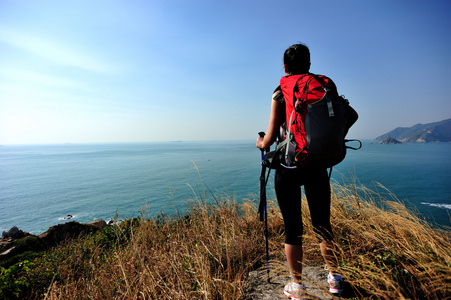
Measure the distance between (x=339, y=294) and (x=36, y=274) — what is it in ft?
20.2

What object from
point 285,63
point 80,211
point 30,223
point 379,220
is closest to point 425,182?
point 379,220

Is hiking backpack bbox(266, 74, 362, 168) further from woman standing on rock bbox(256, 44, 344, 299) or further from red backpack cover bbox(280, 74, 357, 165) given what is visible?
woman standing on rock bbox(256, 44, 344, 299)

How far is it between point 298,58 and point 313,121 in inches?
25.0

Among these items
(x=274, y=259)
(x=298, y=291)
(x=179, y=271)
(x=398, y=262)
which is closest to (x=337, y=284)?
(x=298, y=291)

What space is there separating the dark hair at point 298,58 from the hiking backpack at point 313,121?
16 centimetres

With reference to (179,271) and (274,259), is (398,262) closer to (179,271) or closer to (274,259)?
(274,259)

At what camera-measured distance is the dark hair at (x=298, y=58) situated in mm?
1690

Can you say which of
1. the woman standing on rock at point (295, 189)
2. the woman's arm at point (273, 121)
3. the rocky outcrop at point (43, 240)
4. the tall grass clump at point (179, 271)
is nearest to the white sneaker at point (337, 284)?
the woman standing on rock at point (295, 189)

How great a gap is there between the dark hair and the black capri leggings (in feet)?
2.86

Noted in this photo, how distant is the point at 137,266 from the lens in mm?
2777

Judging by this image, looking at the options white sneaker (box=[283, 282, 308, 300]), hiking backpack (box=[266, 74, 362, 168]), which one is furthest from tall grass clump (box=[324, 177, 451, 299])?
hiking backpack (box=[266, 74, 362, 168])

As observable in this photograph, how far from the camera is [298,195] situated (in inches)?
68.9

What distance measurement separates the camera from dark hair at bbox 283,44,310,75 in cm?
169

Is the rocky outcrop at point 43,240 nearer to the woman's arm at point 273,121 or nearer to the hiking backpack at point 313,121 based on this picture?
the woman's arm at point 273,121
